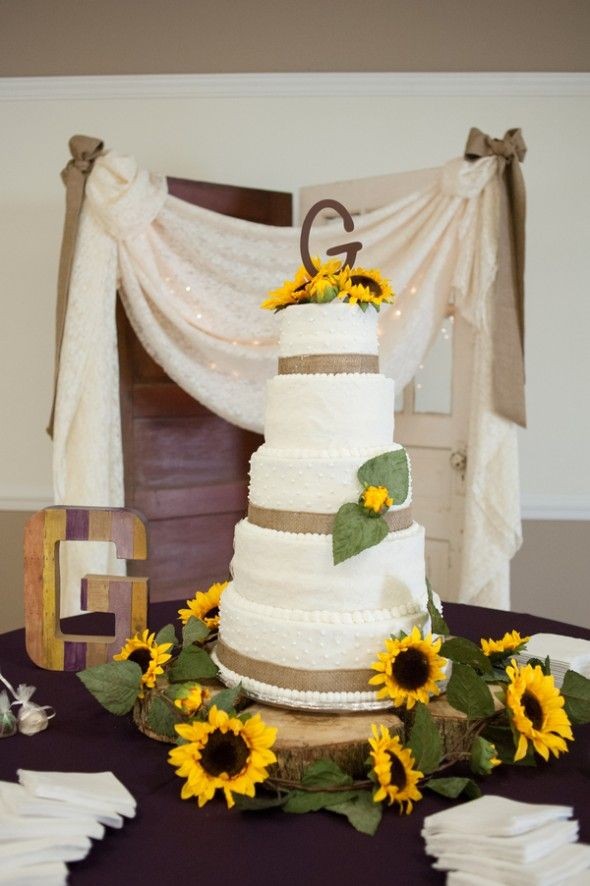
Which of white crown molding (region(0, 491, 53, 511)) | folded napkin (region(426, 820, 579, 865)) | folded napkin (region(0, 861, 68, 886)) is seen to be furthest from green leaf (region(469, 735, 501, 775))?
white crown molding (region(0, 491, 53, 511))

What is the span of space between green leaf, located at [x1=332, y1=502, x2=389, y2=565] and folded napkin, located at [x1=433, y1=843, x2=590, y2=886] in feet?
1.77

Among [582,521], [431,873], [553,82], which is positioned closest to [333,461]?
[431,873]

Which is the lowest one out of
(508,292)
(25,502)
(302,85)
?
(25,502)

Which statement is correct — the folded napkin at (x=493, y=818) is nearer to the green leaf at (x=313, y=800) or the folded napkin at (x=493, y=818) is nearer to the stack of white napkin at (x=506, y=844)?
the stack of white napkin at (x=506, y=844)

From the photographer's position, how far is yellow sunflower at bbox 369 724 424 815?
1.31m

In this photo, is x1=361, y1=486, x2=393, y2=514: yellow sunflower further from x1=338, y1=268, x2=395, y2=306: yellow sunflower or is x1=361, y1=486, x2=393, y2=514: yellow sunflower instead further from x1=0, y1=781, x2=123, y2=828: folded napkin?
x1=0, y1=781, x2=123, y2=828: folded napkin

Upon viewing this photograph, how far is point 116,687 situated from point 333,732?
0.45m

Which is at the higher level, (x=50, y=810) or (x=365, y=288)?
(x=365, y=288)

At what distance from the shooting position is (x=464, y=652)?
5.40 feet

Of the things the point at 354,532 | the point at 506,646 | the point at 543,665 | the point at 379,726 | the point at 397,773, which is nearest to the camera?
the point at 397,773

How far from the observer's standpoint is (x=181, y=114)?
4273 millimetres

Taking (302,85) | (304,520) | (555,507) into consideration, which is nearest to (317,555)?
(304,520)

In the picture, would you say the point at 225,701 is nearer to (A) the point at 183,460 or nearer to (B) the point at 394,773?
(B) the point at 394,773

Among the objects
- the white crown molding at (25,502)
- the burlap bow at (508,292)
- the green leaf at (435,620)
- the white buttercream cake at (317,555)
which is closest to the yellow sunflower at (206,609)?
the white buttercream cake at (317,555)
